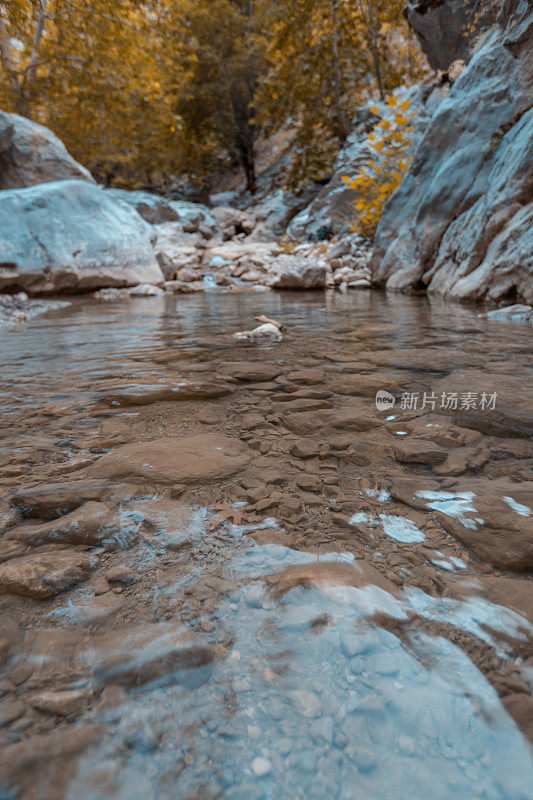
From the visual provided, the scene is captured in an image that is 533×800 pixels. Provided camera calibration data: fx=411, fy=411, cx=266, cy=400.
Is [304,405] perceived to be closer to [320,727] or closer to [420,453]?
[420,453]

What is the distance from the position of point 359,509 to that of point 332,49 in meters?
17.2

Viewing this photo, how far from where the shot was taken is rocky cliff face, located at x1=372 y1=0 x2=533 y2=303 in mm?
4191

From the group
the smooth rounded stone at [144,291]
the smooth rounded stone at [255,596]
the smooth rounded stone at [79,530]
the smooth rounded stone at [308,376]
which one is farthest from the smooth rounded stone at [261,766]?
the smooth rounded stone at [144,291]

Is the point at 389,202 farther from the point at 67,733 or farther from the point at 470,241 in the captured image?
the point at 67,733

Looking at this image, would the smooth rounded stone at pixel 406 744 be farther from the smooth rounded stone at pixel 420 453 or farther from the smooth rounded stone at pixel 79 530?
the smooth rounded stone at pixel 420 453

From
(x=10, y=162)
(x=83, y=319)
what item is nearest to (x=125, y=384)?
(x=83, y=319)

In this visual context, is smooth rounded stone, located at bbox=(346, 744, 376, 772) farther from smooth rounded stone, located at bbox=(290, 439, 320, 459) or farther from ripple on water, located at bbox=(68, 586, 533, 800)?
smooth rounded stone, located at bbox=(290, 439, 320, 459)

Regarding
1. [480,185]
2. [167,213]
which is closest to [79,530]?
[480,185]

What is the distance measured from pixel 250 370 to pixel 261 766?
6.37ft

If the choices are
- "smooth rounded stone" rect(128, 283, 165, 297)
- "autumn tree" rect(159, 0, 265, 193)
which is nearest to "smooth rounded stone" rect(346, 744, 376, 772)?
"smooth rounded stone" rect(128, 283, 165, 297)

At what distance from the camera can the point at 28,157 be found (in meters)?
9.70

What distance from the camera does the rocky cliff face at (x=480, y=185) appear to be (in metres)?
4.19

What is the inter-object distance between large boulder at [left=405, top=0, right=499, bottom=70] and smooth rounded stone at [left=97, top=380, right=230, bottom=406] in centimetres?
773

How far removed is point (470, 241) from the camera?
193 inches
